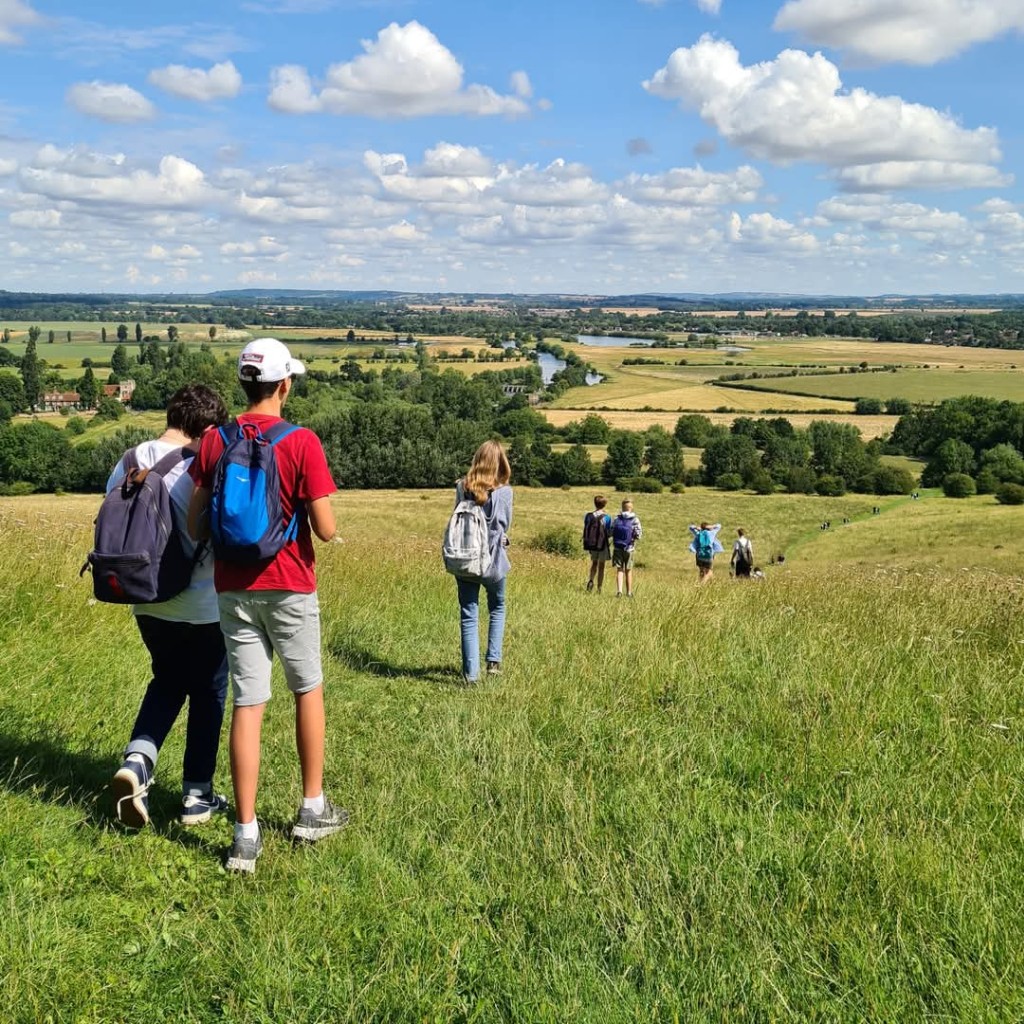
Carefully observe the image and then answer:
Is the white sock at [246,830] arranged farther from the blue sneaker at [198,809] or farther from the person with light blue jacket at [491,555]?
the person with light blue jacket at [491,555]

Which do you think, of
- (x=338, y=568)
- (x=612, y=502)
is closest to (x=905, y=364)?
(x=612, y=502)

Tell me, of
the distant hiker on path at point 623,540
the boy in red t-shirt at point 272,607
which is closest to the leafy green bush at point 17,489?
the distant hiker on path at point 623,540

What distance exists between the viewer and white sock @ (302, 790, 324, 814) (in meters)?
3.34

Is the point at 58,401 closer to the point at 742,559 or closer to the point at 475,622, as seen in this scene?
the point at 742,559

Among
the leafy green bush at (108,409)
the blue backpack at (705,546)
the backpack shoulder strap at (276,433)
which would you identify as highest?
the backpack shoulder strap at (276,433)

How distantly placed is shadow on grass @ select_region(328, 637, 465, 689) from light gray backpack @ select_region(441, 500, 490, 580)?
0.72m

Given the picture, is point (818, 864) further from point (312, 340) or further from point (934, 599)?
point (312, 340)

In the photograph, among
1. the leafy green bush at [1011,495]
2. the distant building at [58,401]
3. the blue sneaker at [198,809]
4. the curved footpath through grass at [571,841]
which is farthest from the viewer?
the distant building at [58,401]

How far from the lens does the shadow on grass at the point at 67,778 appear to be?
3328 millimetres

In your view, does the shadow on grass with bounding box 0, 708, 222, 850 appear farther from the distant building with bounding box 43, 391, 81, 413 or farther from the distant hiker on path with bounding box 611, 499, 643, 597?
the distant building with bounding box 43, 391, 81, 413

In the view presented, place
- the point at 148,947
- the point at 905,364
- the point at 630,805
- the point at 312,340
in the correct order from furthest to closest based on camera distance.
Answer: the point at 312,340 < the point at 905,364 < the point at 630,805 < the point at 148,947

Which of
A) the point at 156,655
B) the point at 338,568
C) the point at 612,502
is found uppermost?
the point at 156,655

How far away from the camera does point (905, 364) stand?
13450cm

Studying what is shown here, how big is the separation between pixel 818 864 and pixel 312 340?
155m
